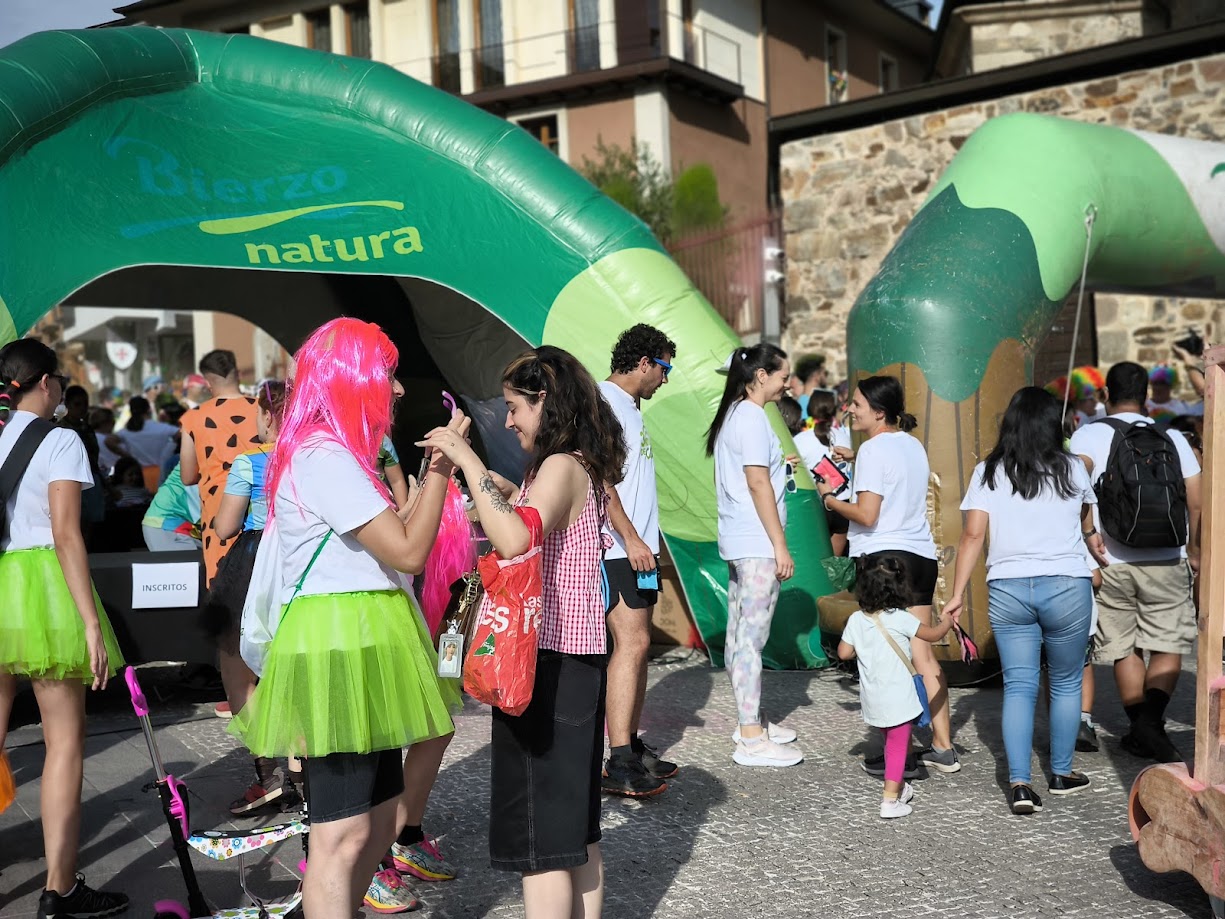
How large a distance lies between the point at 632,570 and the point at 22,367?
2.42 m

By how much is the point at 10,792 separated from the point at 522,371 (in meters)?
2.20

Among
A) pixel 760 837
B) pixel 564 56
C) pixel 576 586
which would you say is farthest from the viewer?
pixel 564 56

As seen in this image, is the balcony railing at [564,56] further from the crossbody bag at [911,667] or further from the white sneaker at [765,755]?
the crossbody bag at [911,667]

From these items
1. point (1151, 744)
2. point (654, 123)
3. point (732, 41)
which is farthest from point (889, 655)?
point (732, 41)

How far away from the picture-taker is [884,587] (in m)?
4.94

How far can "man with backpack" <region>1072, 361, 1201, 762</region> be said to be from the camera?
5.36 m

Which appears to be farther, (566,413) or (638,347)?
(638,347)

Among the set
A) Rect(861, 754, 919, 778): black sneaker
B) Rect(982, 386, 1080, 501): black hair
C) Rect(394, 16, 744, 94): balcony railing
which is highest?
Rect(394, 16, 744, 94): balcony railing

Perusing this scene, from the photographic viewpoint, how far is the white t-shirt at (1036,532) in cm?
468

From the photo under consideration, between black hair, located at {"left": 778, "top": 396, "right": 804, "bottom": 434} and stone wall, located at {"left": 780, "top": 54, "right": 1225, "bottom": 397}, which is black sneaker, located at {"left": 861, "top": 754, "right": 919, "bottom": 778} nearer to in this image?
black hair, located at {"left": 778, "top": 396, "right": 804, "bottom": 434}

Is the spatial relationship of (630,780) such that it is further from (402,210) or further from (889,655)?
(402,210)

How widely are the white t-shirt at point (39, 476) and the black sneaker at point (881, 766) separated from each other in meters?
3.36

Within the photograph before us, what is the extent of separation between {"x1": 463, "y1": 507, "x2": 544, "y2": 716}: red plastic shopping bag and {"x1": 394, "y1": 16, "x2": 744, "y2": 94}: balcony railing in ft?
68.0

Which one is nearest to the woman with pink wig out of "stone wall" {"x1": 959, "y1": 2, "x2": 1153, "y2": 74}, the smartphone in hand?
the smartphone in hand
